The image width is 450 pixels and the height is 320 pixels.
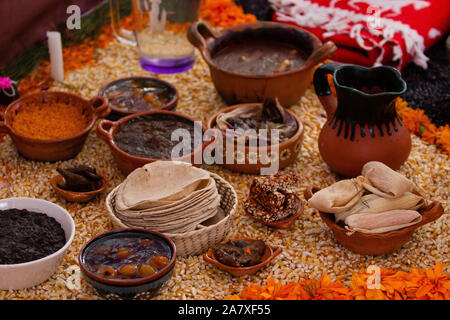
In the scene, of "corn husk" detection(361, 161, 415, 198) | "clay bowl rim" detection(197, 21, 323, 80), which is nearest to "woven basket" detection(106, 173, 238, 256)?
"corn husk" detection(361, 161, 415, 198)

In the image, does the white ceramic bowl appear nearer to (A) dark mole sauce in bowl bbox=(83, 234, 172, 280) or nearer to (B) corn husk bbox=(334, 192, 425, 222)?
(A) dark mole sauce in bowl bbox=(83, 234, 172, 280)

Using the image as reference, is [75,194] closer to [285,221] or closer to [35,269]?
[35,269]

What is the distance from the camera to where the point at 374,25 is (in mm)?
4629

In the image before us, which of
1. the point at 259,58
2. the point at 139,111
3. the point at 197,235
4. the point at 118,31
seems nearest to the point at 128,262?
the point at 197,235

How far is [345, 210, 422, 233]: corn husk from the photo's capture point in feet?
9.11

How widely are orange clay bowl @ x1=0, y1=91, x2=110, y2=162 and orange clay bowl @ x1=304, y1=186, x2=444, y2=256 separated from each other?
5.09ft

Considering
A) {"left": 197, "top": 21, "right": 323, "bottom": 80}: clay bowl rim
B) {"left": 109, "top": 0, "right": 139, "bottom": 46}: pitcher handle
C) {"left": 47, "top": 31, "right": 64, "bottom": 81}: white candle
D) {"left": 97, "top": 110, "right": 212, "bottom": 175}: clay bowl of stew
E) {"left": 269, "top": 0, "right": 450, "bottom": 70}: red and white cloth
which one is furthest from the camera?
{"left": 109, "top": 0, "right": 139, "bottom": 46}: pitcher handle

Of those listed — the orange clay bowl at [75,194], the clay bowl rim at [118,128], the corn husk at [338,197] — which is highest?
the corn husk at [338,197]

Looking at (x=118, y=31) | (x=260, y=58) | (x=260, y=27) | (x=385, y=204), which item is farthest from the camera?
(x=118, y=31)

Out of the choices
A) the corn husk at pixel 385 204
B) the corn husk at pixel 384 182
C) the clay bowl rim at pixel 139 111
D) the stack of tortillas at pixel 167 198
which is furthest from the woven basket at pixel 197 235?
the clay bowl rim at pixel 139 111

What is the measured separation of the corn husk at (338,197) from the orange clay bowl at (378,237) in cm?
8

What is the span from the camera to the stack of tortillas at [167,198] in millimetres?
2789

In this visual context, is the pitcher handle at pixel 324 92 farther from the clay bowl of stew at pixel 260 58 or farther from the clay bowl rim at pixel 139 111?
the clay bowl rim at pixel 139 111

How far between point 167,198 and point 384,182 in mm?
1052
